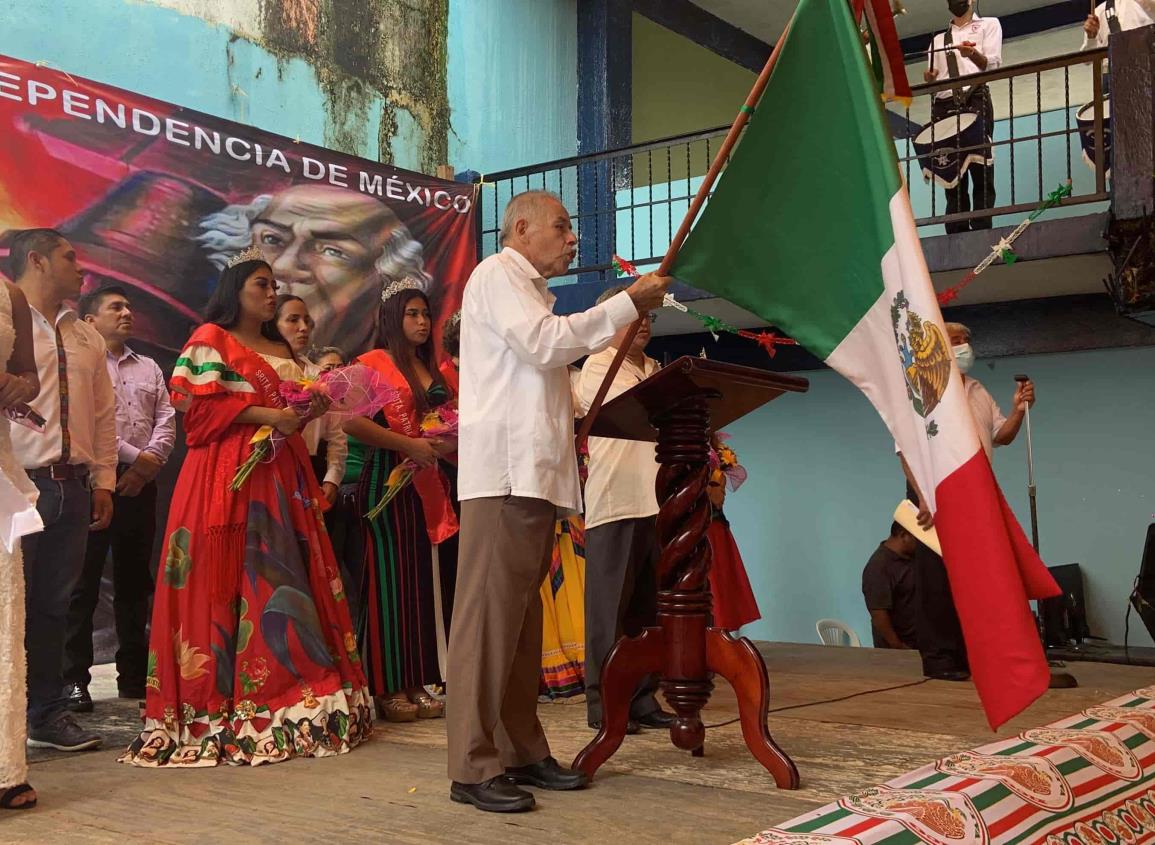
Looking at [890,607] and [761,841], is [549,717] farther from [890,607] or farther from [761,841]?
[890,607]

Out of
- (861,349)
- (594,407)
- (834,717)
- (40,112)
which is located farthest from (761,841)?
(40,112)

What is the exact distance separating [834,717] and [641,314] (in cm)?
198

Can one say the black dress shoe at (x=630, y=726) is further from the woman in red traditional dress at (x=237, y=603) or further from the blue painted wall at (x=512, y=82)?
the blue painted wall at (x=512, y=82)

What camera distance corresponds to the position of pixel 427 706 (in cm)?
417

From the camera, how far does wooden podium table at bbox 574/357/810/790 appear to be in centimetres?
291

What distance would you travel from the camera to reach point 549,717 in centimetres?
416

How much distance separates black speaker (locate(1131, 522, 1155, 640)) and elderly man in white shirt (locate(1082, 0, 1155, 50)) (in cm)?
276

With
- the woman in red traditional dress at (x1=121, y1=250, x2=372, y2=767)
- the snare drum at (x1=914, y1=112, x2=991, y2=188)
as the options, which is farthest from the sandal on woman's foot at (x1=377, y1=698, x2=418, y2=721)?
the snare drum at (x1=914, y1=112, x2=991, y2=188)

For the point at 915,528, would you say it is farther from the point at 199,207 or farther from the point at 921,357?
the point at 199,207

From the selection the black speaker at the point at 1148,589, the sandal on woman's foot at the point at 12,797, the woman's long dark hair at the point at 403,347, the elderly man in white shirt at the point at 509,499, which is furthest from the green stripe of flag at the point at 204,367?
the black speaker at the point at 1148,589

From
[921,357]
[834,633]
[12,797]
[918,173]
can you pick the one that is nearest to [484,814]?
[12,797]

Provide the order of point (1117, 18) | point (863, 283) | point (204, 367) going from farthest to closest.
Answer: point (1117, 18) → point (204, 367) → point (863, 283)

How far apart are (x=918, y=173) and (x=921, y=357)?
7.06m

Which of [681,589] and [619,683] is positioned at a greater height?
[681,589]
